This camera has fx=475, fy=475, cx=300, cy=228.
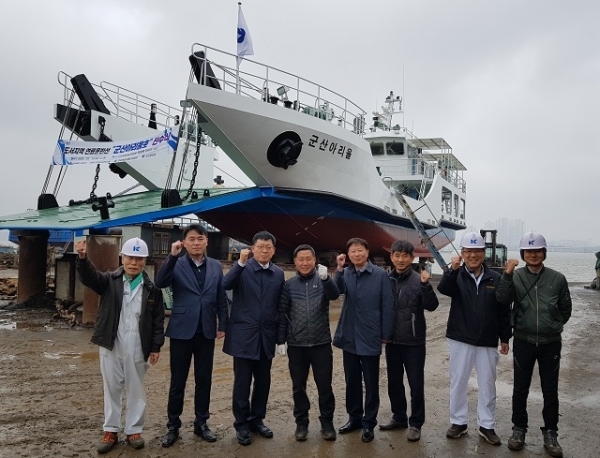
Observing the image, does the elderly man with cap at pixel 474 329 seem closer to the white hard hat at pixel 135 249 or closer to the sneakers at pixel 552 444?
the sneakers at pixel 552 444

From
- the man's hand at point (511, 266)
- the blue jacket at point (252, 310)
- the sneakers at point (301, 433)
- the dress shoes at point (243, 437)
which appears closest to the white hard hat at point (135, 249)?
the blue jacket at point (252, 310)

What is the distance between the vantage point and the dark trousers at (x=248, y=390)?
11.9 ft

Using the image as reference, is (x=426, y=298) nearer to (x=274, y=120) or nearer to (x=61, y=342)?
(x=61, y=342)

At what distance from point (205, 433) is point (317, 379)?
94cm

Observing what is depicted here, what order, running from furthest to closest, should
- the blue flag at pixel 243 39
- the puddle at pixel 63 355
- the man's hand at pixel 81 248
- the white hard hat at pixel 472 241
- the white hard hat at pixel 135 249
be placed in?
the blue flag at pixel 243 39 < the puddle at pixel 63 355 < the white hard hat at pixel 472 241 < the white hard hat at pixel 135 249 < the man's hand at pixel 81 248

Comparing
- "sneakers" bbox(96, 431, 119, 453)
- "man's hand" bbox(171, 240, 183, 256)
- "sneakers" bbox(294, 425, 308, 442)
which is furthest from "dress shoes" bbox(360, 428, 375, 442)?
"man's hand" bbox(171, 240, 183, 256)

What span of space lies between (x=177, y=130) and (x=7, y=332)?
5.08 metres

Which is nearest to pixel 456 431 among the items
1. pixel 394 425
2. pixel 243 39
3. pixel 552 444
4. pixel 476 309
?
pixel 394 425

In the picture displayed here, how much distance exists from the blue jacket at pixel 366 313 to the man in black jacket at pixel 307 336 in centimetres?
18

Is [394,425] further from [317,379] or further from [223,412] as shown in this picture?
[223,412]

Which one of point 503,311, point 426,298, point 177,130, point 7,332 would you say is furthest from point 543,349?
point 177,130

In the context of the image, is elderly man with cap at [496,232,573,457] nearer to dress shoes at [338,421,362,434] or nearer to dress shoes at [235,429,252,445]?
dress shoes at [338,421,362,434]

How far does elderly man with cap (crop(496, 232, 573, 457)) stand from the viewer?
351 centimetres

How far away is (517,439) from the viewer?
11.6ft
